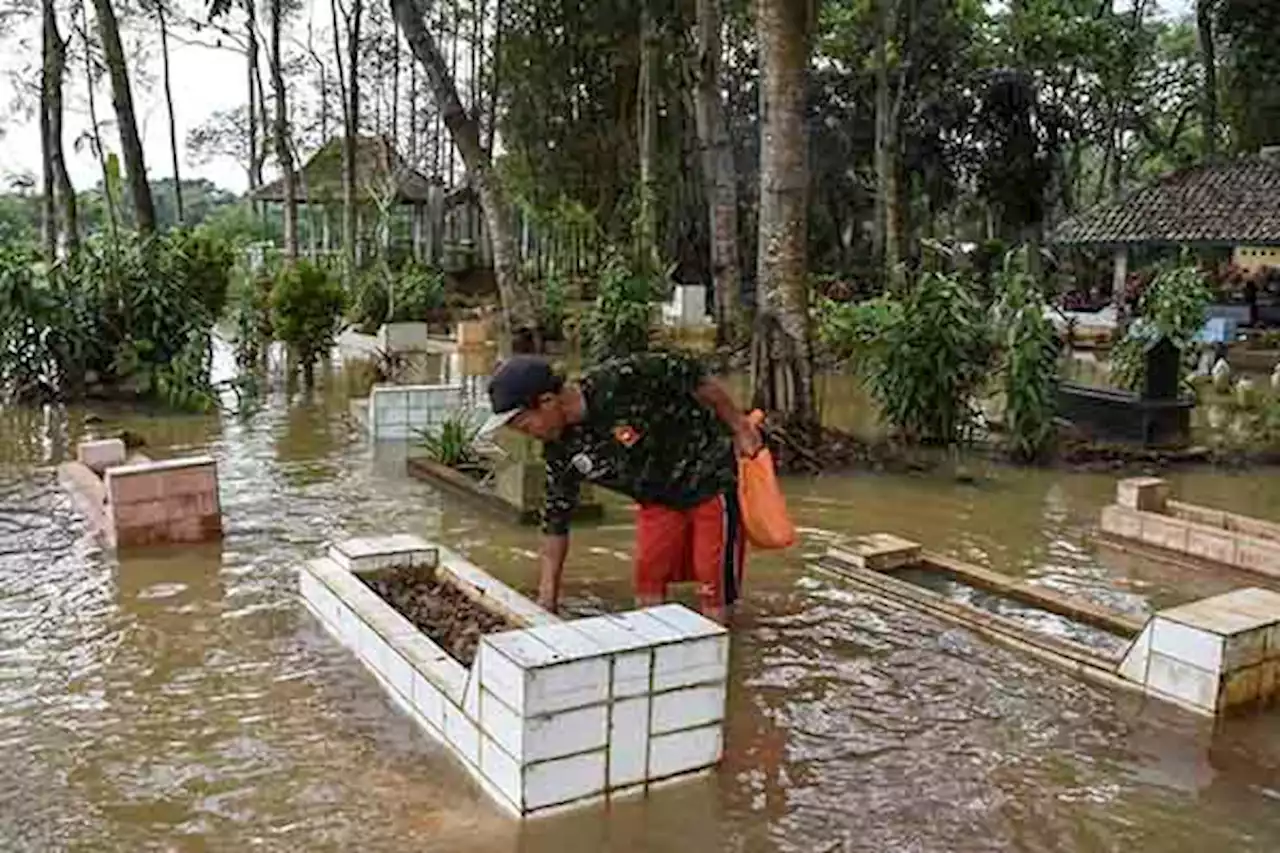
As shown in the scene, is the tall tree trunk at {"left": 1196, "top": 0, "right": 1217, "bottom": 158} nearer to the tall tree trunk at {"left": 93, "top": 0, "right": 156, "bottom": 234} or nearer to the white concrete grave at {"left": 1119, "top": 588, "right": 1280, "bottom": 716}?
the tall tree trunk at {"left": 93, "top": 0, "right": 156, "bottom": 234}

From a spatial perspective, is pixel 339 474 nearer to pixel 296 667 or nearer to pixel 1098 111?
pixel 296 667

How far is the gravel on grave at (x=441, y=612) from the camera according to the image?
4668 millimetres

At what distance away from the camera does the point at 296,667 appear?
4840 millimetres

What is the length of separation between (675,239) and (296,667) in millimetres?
21900

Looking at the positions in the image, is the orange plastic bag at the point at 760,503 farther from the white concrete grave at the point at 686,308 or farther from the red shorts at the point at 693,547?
the white concrete grave at the point at 686,308

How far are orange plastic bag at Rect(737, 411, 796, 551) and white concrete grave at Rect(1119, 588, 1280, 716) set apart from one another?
1.42 meters

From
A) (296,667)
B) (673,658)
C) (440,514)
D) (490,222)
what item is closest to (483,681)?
(673,658)

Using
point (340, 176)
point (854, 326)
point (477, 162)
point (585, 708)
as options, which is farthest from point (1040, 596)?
point (340, 176)

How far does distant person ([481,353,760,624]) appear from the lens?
14.6 ft

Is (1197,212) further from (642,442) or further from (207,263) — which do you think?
(642,442)

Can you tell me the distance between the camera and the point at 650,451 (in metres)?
4.63

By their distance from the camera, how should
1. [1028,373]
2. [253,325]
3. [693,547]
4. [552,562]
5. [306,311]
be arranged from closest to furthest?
[552,562] → [693,547] → [1028,373] → [306,311] → [253,325]

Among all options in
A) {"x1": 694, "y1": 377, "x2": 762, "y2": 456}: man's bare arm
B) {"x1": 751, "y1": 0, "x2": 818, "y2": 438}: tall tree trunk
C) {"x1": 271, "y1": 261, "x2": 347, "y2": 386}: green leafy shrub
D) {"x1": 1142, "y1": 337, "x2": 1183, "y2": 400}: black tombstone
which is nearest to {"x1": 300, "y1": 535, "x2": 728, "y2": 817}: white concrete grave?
{"x1": 694, "y1": 377, "x2": 762, "y2": 456}: man's bare arm

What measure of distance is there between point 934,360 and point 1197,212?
1296 centimetres
